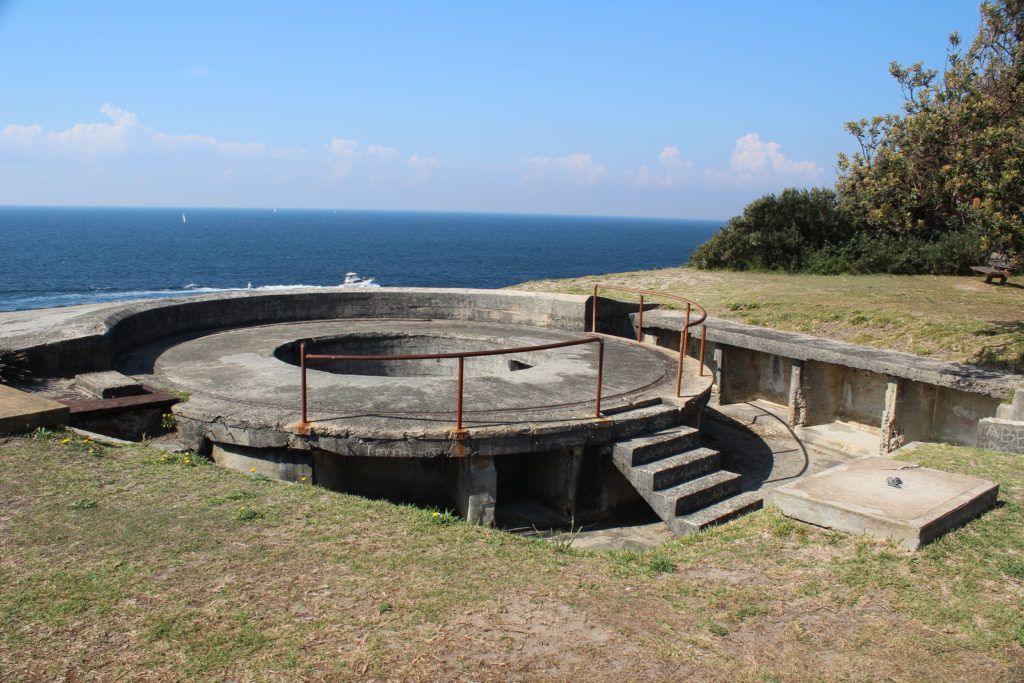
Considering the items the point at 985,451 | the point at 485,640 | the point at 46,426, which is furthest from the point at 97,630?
the point at 985,451

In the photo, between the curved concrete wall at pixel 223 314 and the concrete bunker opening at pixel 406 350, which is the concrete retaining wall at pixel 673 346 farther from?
the concrete bunker opening at pixel 406 350

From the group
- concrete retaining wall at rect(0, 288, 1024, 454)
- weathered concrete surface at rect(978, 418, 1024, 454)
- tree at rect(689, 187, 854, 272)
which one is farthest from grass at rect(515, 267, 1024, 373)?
weathered concrete surface at rect(978, 418, 1024, 454)

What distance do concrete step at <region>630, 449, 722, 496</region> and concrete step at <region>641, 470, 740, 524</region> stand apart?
0.06m

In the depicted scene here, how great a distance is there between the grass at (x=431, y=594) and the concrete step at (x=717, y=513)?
1200 millimetres

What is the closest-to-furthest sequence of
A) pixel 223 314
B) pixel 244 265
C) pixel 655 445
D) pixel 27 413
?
pixel 27 413 < pixel 655 445 < pixel 223 314 < pixel 244 265

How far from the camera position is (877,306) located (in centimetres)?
1499

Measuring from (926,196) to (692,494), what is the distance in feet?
27.9

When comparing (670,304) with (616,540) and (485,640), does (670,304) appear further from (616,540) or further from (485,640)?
(485,640)

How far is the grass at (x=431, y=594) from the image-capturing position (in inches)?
153

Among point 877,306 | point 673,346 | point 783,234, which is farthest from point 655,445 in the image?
point 783,234

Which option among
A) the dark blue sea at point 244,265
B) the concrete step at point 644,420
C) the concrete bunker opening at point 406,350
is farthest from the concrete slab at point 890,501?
the dark blue sea at point 244,265

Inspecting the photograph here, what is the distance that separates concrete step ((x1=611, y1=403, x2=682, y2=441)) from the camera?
320 inches

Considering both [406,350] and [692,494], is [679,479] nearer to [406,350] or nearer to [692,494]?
[692,494]

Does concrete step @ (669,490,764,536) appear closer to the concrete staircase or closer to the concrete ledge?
the concrete staircase
